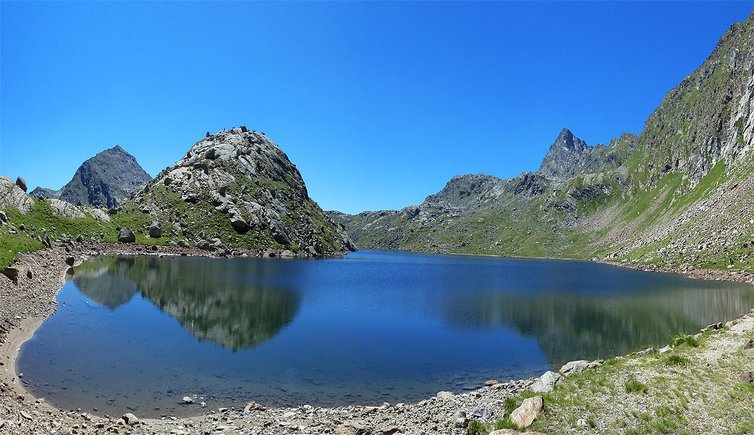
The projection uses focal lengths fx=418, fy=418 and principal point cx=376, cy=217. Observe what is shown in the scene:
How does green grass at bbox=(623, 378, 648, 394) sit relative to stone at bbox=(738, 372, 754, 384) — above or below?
below

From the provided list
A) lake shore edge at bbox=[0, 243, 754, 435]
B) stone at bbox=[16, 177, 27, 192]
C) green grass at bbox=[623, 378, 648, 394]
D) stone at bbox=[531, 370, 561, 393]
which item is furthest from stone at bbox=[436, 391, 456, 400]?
stone at bbox=[16, 177, 27, 192]

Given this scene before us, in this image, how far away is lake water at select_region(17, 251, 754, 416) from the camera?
1092 inches

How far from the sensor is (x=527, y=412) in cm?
1791

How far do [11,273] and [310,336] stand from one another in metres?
34.4

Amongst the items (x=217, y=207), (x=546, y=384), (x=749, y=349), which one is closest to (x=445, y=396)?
(x=546, y=384)

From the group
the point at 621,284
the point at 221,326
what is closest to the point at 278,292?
the point at 221,326

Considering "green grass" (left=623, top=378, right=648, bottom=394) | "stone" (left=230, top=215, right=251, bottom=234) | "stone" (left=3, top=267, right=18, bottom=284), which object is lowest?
"green grass" (left=623, top=378, right=648, bottom=394)

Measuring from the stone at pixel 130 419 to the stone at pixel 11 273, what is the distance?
121 ft

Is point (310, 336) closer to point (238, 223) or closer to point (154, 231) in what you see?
point (154, 231)

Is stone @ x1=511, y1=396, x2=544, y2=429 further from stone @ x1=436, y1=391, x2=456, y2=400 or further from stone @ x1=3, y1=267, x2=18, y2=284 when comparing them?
stone @ x1=3, y1=267, x2=18, y2=284

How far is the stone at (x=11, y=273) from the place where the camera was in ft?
150

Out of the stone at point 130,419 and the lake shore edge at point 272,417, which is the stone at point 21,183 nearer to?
the lake shore edge at point 272,417

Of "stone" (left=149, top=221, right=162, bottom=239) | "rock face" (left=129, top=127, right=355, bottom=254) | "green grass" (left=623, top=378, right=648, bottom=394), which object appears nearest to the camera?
"green grass" (left=623, top=378, right=648, bottom=394)

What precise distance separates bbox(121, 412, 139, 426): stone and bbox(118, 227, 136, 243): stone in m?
127
